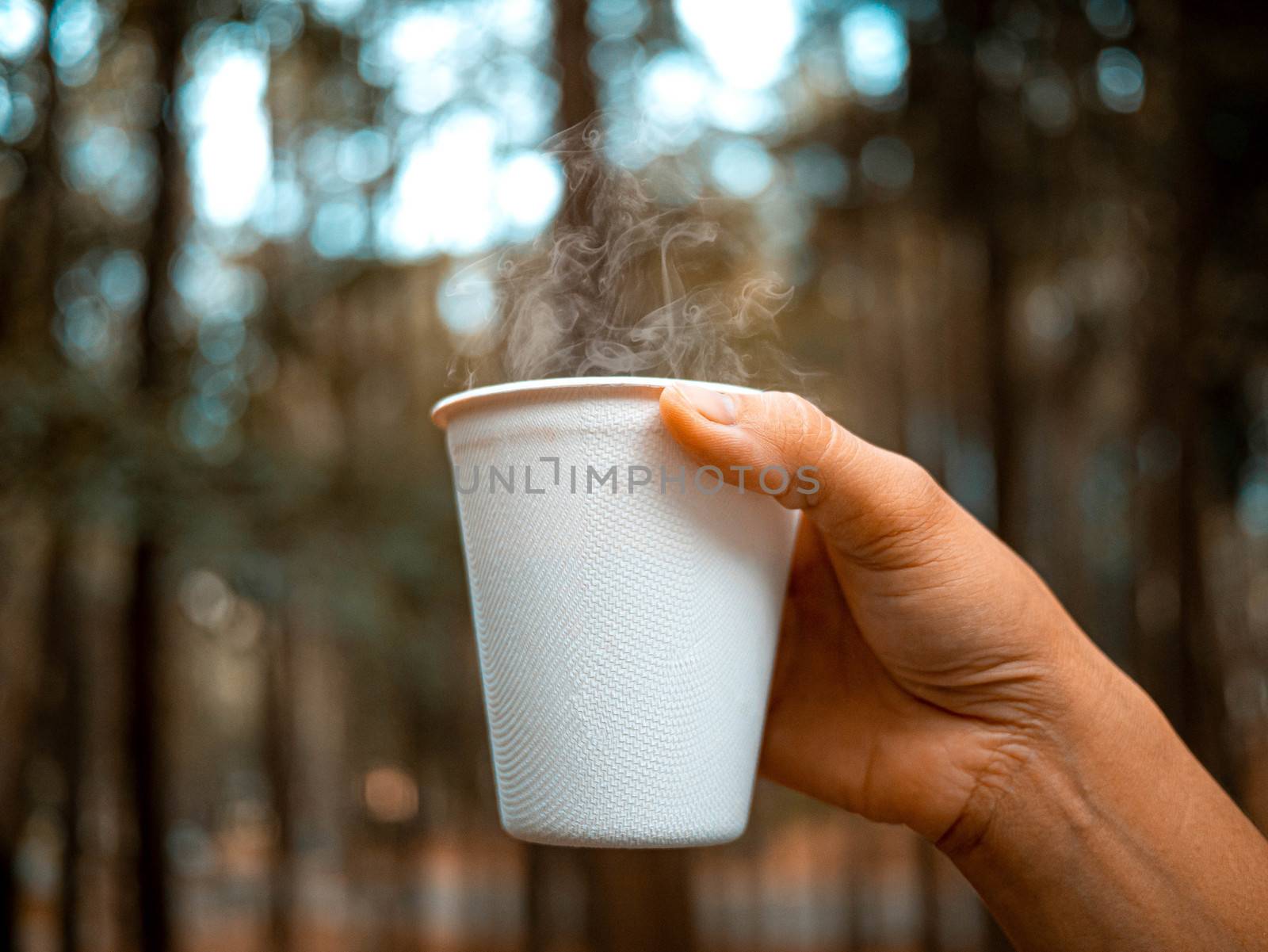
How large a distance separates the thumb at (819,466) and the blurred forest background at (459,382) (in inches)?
64.9

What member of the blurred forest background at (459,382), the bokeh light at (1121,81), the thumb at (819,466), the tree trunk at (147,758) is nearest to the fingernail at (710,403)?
the thumb at (819,466)

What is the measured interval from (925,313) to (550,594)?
5.40 meters

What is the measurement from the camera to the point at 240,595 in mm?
3000

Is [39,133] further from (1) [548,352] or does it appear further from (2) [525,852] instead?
(2) [525,852]

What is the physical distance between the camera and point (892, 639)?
3.24 ft

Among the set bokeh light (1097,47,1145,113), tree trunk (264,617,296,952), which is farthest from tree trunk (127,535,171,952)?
bokeh light (1097,47,1145,113)

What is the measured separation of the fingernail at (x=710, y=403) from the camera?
784mm

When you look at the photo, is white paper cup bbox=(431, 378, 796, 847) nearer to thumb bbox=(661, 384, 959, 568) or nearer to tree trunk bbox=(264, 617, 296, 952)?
thumb bbox=(661, 384, 959, 568)

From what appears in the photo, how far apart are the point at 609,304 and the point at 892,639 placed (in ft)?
2.30

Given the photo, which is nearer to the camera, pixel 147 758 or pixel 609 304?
pixel 609 304

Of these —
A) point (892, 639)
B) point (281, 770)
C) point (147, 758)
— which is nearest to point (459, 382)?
point (147, 758)

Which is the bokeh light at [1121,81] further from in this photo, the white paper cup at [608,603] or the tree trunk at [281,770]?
the tree trunk at [281,770]

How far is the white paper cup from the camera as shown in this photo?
817 mm

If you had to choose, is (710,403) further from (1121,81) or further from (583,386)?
(1121,81)
